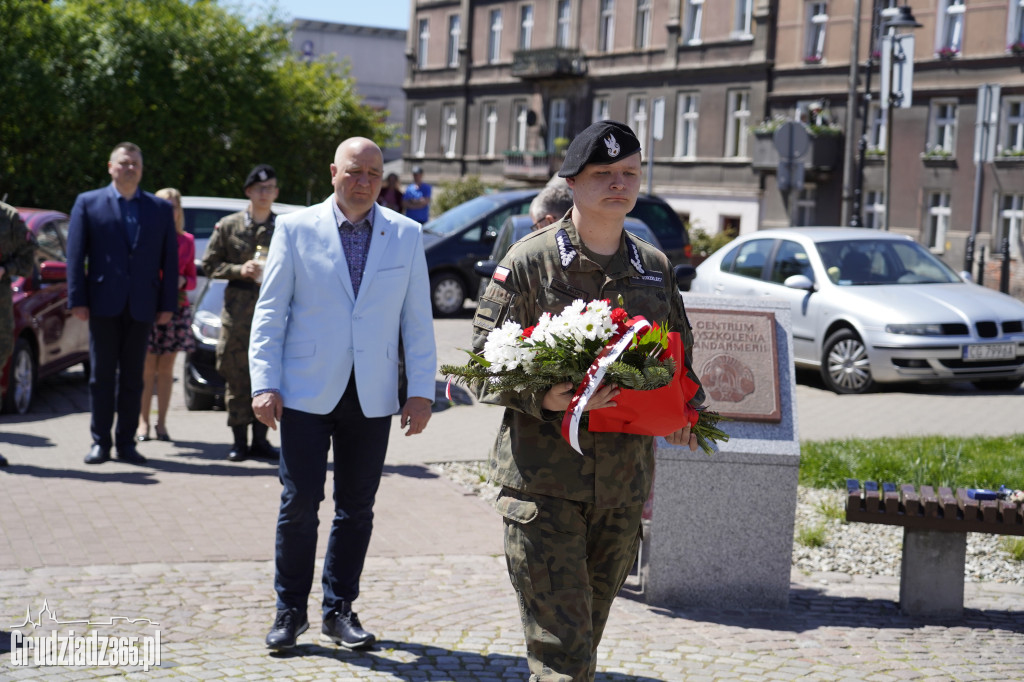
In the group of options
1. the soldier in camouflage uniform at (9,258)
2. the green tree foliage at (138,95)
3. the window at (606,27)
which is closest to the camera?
the soldier in camouflage uniform at (9,258)

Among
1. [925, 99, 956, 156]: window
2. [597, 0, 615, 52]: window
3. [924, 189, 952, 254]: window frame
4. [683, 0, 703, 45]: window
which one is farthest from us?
[597, 0, 615, 52]: window

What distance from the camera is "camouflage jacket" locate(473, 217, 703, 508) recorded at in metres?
3.98

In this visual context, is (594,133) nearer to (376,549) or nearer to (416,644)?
(416,644)

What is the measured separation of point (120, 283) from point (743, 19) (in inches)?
1425

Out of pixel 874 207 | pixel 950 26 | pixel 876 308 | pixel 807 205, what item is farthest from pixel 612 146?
pixel 807 205

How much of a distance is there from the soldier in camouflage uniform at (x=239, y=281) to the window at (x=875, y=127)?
100ft

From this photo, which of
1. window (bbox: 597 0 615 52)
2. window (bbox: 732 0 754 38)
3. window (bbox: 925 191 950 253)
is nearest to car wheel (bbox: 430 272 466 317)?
window (bbox: 925 191 950 253)

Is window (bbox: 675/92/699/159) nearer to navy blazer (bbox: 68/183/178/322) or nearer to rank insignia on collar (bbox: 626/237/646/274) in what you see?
navy blazer (bbox: 68/183/178/322)

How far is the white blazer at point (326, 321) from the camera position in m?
5.17

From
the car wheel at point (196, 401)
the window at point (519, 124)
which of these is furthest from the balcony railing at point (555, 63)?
the car wheel at point (196, 401)

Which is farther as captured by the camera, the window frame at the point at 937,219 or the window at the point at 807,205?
the window at the point at 807,205

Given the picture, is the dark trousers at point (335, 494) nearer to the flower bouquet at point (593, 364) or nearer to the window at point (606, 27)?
the flower bouquet at point (593, 364)

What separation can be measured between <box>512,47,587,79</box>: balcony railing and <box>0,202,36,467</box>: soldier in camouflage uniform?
136 ft

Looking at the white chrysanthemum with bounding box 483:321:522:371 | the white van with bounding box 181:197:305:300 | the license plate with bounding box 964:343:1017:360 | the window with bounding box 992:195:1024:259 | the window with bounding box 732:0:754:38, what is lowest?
the license plate with bounding box 964:343:1017:360
